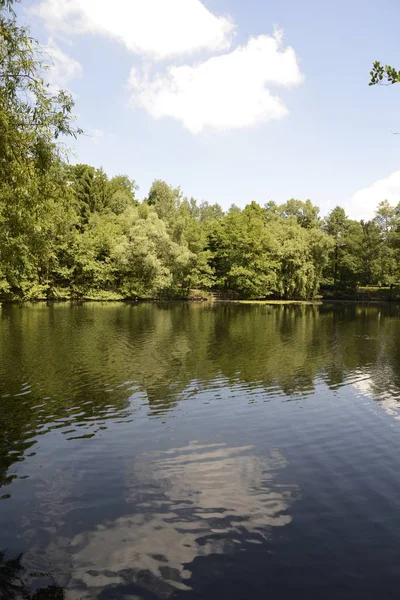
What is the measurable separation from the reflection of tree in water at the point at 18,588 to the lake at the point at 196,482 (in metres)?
0.02

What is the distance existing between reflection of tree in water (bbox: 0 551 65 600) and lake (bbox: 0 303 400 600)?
0.02 meters

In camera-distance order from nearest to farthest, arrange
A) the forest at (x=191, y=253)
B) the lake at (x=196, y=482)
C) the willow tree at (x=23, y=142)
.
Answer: the lake at (x=196, y=482) < the willow tree at (x=23, y=142) < the forest at (x=191, y=253)

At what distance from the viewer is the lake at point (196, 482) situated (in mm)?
6785

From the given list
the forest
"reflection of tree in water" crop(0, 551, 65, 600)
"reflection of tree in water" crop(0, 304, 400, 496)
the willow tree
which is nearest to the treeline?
the forest

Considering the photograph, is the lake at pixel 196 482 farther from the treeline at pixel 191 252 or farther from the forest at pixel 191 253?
the treeline at pixel 191 252

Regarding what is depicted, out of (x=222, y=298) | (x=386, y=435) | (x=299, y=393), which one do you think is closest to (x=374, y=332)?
(x=299, y=393)

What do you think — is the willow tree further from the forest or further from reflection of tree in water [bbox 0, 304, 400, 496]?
the forest

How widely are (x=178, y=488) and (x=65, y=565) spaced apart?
3.23 m

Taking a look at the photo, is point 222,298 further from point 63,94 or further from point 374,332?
point 63,94

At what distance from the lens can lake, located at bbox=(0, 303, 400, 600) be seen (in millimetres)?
6785

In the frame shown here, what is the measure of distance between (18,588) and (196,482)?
4.49 metres

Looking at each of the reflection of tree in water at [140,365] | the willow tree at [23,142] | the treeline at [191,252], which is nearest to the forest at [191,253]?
the treeline at [191,252]


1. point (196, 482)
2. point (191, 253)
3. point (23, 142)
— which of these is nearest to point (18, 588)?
point (196, 482)

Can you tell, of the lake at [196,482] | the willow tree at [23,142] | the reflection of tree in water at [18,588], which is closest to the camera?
the reflection of tree in water at [18,588]
